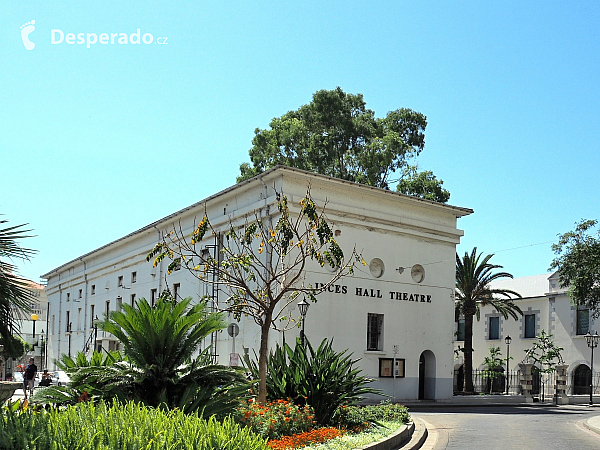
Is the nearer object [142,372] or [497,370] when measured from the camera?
[142,372]

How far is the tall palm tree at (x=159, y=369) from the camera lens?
34.0 ft

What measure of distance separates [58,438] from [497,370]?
49151 mm

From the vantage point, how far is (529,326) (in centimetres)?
5025

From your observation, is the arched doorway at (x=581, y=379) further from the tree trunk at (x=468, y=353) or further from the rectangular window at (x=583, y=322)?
the tree trunk at (x=468, y=353)

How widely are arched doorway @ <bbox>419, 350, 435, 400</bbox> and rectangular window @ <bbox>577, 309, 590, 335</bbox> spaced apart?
1685 cm

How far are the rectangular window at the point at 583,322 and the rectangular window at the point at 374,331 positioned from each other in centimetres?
1999

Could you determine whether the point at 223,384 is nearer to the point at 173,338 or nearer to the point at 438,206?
the point at 173,338

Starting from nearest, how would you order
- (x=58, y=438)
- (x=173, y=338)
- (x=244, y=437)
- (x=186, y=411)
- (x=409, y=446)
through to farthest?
(x=58, y=438), (x=244, y=437), (x=186, y=411), (x=173, y=338), (x=409, y=446)

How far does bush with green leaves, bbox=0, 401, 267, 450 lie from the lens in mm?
5004

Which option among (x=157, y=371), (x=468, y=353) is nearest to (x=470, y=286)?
(x=468, y=353)

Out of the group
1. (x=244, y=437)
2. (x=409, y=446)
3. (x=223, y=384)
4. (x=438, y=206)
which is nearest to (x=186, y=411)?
(x=223, y=384)

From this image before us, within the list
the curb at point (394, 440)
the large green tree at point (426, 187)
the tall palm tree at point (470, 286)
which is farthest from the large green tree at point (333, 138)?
the curb at point (394, 440)

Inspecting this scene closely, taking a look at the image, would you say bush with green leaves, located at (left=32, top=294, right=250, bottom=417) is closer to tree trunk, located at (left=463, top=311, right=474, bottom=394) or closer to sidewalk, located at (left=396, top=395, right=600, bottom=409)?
sidewalk, located at (left=396, top=395, right=600, bottom=409)

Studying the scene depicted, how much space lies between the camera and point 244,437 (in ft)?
18.7
